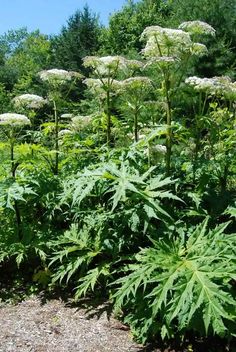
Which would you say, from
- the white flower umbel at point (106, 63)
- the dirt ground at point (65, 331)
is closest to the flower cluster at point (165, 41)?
the white flower umbel at point (106, 63)

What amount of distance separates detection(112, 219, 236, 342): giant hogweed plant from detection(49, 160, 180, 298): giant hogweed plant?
0.40 m

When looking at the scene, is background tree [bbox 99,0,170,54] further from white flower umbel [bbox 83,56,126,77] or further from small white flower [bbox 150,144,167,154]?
small white flower [bbox 150,144,167,154]

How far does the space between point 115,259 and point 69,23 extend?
113 feet

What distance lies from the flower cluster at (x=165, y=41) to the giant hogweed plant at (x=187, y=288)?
6.46 ft

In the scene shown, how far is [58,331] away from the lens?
438 centimetres

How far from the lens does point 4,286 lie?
17.8 feet

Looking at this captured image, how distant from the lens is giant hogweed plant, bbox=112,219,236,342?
3.35m

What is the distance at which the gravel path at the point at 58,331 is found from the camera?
409 cm

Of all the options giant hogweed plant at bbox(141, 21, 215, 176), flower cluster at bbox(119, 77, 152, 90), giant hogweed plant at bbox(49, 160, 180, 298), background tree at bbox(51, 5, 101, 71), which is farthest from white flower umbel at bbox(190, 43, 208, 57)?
background tree at bbox(51, 5, 101, 71)

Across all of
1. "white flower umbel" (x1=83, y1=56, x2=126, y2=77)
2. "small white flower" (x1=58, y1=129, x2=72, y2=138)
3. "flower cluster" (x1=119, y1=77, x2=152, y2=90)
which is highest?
"white flower umbel" (x1=83, y1=56, x2=126, y2=77)

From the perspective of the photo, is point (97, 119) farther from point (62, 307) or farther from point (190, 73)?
point (190, 73)

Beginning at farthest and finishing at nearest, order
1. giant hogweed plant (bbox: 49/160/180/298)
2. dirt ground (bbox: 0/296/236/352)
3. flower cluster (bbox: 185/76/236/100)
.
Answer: flower cluster (bbox: 185/76/236/100), giant hogweed plant (bbox: 49/160/180/298), dirt ground (bbox: 0/296/236/352)

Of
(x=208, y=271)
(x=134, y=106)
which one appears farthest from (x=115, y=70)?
(x=208, y=271)

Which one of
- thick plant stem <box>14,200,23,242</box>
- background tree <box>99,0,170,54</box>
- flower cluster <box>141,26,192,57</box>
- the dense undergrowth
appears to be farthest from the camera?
background tree <box>99,0,170,54</box>
